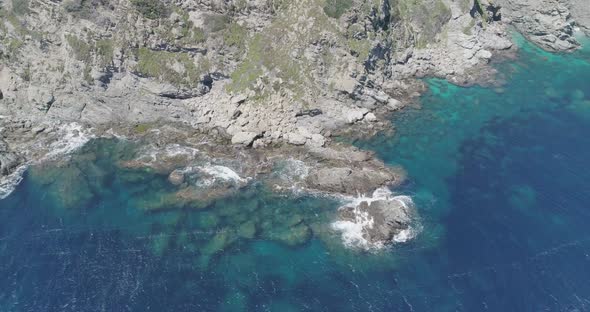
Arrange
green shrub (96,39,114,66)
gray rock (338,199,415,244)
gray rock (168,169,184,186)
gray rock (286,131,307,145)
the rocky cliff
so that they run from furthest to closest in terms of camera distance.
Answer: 1. green shrub (96,39,114,66)
2. the rocky cliff
3. gray rock (286,131,307,145)
4. gray rock (168,169,184,186)
5. gray rock (338,199,415,244)

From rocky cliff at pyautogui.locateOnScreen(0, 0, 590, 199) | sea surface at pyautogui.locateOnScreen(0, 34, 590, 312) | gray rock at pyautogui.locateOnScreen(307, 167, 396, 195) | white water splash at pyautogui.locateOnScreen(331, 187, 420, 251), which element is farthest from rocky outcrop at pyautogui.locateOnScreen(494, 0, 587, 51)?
white water splash at pyautogui.locateOnScreen(331, 187, 420, 251)

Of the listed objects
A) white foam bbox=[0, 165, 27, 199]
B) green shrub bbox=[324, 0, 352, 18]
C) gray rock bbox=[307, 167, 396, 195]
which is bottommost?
white foam bbox=[0, 165, 27, 199]

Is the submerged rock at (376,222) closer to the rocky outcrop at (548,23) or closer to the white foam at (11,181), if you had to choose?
the white foam at (11,181)

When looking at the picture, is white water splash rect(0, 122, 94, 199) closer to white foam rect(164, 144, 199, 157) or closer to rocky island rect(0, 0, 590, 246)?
rocky island rect(0, 0, 590, 246)

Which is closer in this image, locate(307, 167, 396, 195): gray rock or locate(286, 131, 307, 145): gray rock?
locate(307, 167, 396, 195): gray rock

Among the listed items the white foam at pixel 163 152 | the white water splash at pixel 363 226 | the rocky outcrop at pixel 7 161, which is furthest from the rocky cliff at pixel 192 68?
the white water splash at pixel 363 226

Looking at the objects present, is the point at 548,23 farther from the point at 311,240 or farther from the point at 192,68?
the point at 311,240

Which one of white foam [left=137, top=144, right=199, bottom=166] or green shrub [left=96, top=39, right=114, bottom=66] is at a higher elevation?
green shrub [left=96, top=39, right=114, bottom=66]

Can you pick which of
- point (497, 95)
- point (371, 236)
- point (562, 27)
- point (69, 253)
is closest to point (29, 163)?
point (69, 253)
